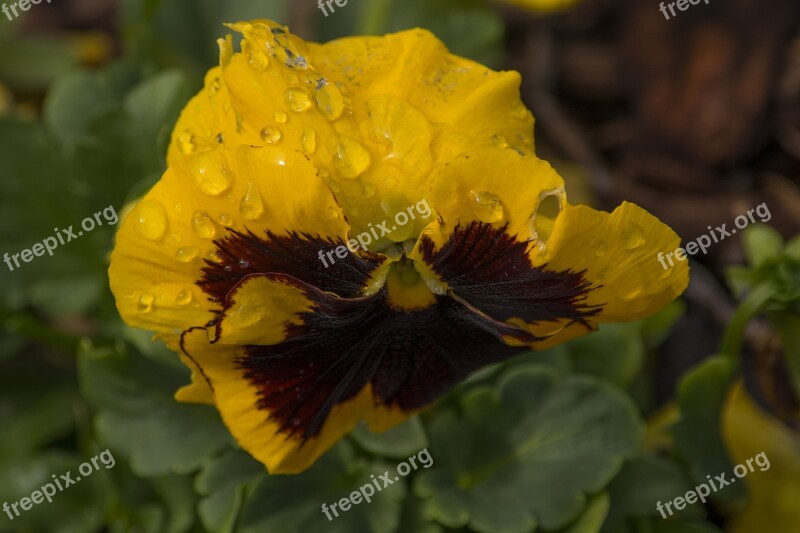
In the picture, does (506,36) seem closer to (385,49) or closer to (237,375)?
(385,49)

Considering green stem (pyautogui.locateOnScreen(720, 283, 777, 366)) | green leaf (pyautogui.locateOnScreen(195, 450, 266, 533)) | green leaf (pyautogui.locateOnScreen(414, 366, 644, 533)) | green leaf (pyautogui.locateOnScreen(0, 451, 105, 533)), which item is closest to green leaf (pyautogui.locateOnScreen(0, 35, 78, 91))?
green leaf (pyautogui.locateOnScreen(0, 451, 105, 533))

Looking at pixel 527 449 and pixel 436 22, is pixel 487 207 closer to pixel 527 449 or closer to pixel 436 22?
pixel 527 449

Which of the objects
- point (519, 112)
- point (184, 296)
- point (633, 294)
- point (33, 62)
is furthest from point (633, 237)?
Result: point (33, 62)

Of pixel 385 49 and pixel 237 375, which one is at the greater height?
pixel 385 49

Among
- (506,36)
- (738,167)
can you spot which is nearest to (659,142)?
(738,167)

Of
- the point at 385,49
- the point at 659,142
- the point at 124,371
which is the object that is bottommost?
the point at 659,142

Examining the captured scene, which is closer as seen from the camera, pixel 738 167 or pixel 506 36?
pixel 738 167

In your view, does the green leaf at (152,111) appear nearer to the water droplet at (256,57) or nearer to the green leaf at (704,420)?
the water droplet at (256,57)
